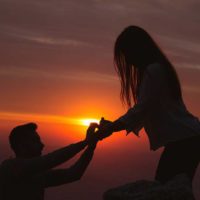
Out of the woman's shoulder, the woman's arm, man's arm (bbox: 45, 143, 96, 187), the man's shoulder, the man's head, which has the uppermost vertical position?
the woman's shoulder

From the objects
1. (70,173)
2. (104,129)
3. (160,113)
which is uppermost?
(160,113)

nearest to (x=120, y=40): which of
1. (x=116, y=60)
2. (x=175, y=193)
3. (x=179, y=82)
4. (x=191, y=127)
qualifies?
(x=116, y=60)

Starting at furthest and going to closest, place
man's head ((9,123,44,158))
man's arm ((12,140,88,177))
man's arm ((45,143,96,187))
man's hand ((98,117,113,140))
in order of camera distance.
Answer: man's arm ((45,143,96,187)) → man's head ((9,123,44,158)) → man's arm ((12,140,88,177)) → man's hand ((98,117,113,140))

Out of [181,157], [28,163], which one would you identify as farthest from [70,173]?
[181,157]

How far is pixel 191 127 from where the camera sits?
6.96m

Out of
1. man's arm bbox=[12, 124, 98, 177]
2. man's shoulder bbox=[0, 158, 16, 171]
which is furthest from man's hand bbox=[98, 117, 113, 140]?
man's shoulder bbox=[0, 158, 16, 171]

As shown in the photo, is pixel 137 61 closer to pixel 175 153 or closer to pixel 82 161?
pixel 175 153

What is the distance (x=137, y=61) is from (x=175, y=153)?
4.00ft

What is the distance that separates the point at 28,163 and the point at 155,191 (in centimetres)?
164

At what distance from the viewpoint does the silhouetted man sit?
24.1 feet

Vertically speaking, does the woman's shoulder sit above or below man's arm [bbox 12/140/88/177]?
above

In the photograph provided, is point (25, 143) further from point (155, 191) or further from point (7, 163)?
point (155, 191)

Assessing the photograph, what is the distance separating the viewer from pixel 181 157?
7059 millimetres

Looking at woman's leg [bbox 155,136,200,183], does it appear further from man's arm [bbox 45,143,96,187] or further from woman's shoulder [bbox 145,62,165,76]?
man's arm [bbox 45,143,96,187]
